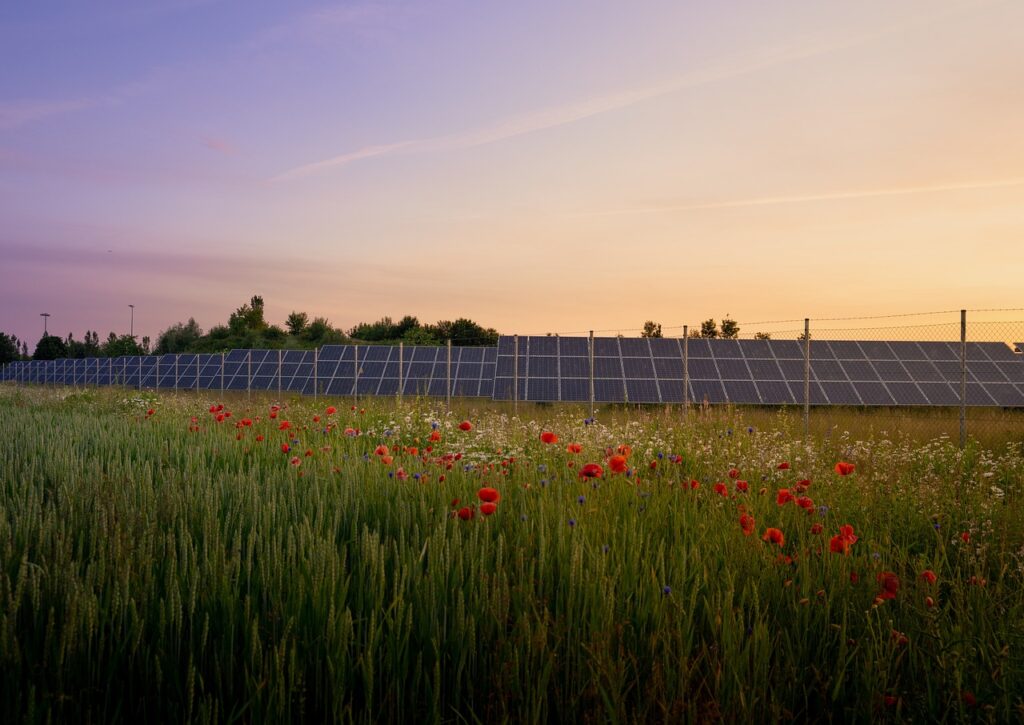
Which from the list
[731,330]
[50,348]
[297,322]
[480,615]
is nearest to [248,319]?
[297,322]

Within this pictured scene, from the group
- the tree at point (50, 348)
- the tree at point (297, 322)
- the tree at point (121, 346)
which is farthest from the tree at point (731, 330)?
the tree at point (50, 348)

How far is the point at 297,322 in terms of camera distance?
6231 centimetres

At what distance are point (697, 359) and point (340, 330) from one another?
42811 millimetres

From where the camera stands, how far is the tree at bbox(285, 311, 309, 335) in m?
62.1

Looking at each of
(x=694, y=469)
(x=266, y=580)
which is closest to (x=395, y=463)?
(x=694, y=469)

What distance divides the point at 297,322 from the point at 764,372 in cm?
4597

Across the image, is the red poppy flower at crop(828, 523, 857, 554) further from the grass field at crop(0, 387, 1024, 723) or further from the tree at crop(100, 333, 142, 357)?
the tree at crop(100, 333, 142, 357)

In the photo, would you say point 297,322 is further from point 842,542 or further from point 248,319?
point 842,542

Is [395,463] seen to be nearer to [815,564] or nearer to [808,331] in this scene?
[815,564]

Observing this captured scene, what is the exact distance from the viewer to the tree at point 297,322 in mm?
62062

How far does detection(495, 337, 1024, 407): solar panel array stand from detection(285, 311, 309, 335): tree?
38.8 m

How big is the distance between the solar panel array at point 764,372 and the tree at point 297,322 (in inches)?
1526

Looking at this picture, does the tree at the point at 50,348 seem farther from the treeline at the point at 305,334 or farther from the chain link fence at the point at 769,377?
the chain link fence at the point at 769,377

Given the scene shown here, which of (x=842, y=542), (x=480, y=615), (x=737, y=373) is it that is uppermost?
(x=737, y=373)
